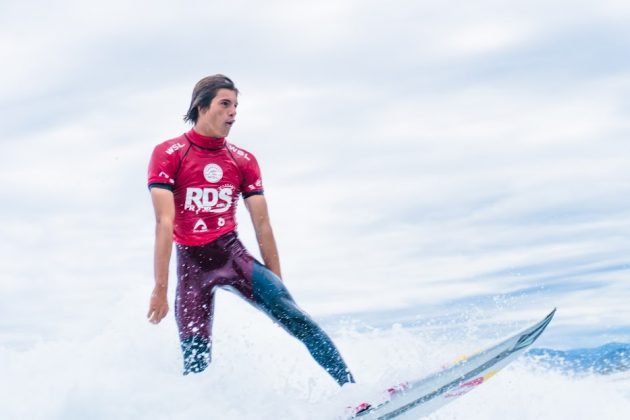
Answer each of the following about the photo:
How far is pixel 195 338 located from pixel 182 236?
1023 millimetres

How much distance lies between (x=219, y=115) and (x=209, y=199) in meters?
0.82

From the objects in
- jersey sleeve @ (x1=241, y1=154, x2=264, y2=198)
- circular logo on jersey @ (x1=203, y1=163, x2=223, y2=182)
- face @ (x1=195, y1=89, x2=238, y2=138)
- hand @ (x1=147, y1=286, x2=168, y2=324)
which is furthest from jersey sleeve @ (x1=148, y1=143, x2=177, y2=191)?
hand @ (x1=147, y1=286, x2=168, y2=324)

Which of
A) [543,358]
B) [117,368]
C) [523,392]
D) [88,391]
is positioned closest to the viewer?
[88,391]

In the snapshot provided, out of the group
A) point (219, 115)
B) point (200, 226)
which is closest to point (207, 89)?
point (219, 115)

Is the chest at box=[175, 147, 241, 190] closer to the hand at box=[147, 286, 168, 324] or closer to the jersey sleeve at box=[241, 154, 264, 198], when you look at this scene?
the jersey sleeve at box=[241, 154, 264, 198]

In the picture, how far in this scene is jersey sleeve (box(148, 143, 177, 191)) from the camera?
22.7 ft

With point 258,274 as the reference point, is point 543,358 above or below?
below

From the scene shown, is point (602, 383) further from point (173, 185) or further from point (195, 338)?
point (173, 185)

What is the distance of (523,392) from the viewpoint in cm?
953

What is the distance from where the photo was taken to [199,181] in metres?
7.04

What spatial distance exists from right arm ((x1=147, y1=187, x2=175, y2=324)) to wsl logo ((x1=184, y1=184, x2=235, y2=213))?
288 mm

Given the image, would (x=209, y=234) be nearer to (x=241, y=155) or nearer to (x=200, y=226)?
(x=200, y=226)

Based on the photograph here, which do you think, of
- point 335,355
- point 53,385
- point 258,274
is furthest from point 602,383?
point 53,385

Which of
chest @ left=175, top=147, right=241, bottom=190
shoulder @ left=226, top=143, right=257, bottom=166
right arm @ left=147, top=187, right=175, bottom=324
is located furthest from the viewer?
shoulder @ left=226, top=143, right=257, bottom=166
